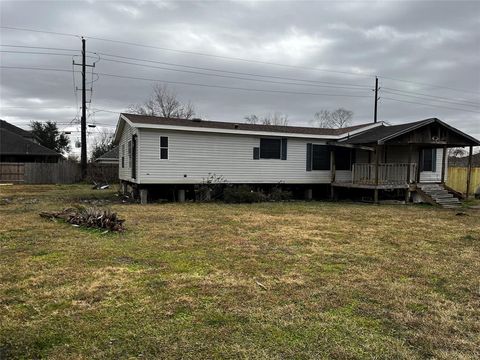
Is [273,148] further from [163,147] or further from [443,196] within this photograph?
[443,196]

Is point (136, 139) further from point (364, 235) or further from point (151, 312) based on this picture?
point (151, 312)

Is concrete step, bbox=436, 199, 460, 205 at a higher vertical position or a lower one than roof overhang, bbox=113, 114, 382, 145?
lower

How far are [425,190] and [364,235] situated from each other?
954 centimetres

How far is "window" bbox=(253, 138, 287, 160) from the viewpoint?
1698 centimetres

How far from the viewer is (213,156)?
628 inches

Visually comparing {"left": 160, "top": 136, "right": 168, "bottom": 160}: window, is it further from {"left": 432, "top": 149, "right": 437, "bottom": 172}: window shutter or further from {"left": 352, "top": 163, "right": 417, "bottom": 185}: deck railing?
{"left": 432, "top": 149, "right": 437, "bottom": 172}: window shutter

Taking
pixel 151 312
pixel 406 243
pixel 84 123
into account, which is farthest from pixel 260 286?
pixel 84 123

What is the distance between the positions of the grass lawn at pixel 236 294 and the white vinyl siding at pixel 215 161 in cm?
679

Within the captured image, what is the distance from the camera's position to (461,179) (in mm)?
20891

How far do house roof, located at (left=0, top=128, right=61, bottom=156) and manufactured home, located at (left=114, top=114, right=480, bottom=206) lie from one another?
19.2 m

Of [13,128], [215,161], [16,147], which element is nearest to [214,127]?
[215,161]

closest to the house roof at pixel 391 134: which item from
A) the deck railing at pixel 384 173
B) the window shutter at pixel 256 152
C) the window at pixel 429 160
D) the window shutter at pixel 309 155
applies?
the deck railing at pixel 384 173

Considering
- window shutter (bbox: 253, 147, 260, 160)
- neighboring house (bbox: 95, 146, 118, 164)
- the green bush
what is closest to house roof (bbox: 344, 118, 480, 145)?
window shutter (bbox: 253, 147, 260, 160)

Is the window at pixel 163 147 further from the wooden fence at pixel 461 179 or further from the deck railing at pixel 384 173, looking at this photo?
the wooden fence at pixel 461 179
